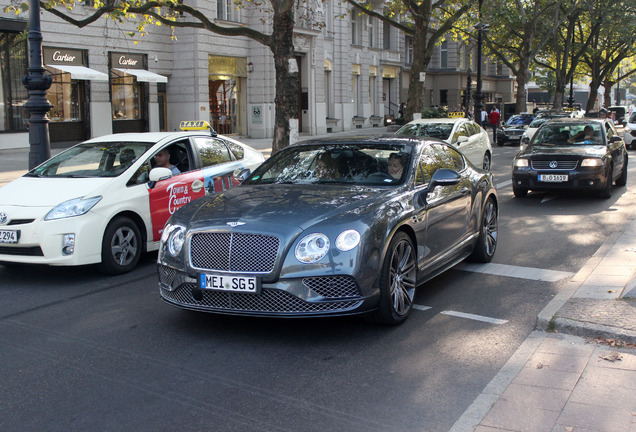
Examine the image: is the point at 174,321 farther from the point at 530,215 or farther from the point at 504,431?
the point at 530,215

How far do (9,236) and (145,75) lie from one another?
22888 mm

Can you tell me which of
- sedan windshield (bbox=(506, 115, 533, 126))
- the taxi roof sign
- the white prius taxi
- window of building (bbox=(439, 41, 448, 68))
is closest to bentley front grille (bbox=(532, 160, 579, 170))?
the white prius taxi

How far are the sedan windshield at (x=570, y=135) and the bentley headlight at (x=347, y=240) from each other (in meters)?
9.80

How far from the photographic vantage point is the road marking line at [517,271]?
7.41 meters

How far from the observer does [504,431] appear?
3.77m

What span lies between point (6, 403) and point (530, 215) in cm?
928

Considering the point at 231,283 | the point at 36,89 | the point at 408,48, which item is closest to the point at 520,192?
the point at 36,89

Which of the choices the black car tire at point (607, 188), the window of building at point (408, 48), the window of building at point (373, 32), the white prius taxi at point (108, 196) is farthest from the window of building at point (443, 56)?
the white prius taxi at point (108, 196)

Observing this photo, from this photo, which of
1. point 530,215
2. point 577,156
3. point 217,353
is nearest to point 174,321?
point 217,353

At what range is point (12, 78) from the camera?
24922 mm

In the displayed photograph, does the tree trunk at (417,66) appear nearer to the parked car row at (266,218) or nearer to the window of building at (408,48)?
the parked car row at (266,218)

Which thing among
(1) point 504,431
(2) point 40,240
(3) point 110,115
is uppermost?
(3) point 110,115

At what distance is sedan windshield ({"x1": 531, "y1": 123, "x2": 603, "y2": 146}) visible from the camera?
13.7 meters

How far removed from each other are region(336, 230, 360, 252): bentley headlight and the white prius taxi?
3296 millimetres
